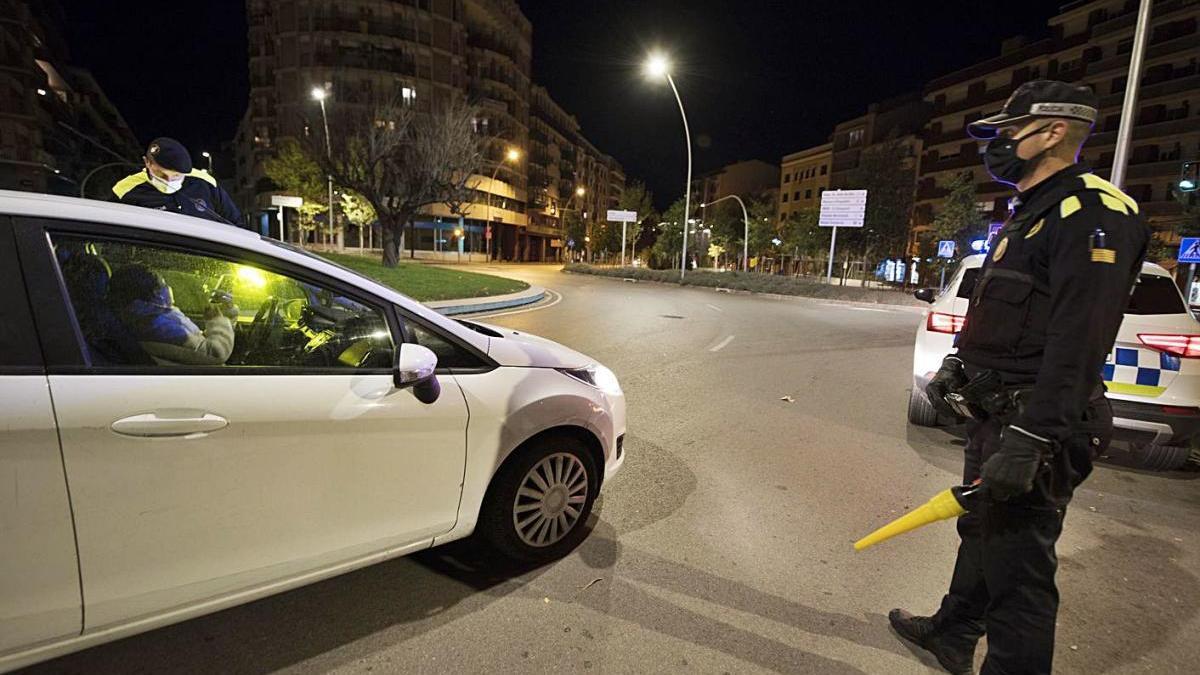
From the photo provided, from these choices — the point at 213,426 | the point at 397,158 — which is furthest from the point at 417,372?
the point at 397,158

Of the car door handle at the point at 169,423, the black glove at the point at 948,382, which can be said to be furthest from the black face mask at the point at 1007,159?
the car door handle at the point at 169,423

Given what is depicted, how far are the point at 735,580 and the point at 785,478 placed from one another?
1487 mm

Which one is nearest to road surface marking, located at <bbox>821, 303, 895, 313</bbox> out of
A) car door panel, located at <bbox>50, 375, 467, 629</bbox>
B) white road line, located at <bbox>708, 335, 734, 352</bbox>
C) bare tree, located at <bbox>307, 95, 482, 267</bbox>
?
white road line, located at <bbox>708, 335, 734, 352</bbox>

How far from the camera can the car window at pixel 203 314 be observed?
1.81m

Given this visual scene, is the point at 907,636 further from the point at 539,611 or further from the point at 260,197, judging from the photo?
the point at 260,197

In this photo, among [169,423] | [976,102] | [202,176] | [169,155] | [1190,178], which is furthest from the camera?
[976,102]

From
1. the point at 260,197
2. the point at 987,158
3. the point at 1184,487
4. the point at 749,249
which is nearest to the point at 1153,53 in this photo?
the point at 749,249

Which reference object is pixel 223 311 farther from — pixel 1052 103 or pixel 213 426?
pixel 1052 103

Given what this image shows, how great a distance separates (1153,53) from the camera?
1425 inches

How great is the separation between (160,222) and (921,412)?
231 inches

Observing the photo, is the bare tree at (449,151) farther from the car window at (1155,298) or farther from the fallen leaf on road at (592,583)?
the fallen leaf on road at (592,583)

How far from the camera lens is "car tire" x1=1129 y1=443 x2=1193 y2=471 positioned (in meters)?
4.35

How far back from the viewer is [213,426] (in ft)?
5.98

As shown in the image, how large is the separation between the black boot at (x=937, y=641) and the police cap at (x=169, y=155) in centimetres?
554
